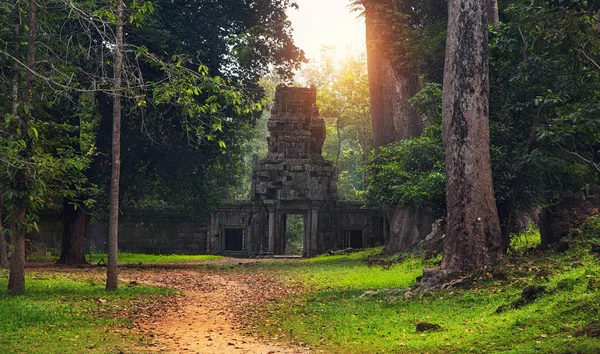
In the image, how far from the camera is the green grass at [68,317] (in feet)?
33.6

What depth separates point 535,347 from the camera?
8594mm

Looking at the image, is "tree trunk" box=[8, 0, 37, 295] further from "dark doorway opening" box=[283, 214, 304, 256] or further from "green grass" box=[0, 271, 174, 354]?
"dark doorway opening" box=[283, 214, 304, 256]

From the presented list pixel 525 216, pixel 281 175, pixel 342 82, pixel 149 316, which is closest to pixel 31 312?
pixel 149 316

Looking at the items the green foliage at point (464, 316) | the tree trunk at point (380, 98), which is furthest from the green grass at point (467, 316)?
the tree trunk at point (380, 98)

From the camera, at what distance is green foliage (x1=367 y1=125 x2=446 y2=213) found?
18125 mm

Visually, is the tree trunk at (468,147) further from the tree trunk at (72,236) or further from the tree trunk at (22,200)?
the tree trunk at (72,236)

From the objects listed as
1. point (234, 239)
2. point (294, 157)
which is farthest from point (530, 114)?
point (234, 239)

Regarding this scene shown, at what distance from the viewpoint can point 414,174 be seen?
797 inches

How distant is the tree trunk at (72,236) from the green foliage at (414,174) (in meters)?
11.3

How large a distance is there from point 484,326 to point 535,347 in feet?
6.04

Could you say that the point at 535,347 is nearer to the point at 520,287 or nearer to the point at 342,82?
the point at 520,287

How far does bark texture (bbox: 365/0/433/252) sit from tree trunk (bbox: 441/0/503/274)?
1090 cm

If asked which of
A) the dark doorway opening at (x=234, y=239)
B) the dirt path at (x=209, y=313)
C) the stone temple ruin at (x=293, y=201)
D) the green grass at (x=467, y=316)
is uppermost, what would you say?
the stone temple ruin at (x=293, y=201)

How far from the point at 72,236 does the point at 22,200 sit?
38.4 feet
